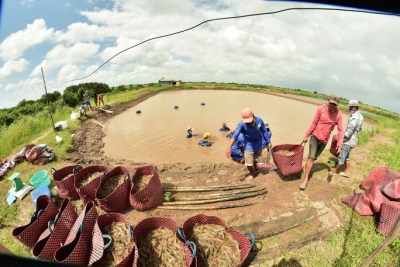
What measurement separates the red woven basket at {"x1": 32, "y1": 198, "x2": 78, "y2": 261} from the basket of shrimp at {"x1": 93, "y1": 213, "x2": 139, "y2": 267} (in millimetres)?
573

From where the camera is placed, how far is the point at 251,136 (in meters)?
5.11

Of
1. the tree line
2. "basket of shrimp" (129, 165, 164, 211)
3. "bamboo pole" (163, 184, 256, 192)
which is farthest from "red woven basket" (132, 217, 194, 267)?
the tree line

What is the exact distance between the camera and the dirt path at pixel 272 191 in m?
4.21

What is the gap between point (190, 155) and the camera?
884 centimetres

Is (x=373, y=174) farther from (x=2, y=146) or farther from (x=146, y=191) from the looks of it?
(x=2, y=146)

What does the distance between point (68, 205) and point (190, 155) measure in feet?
17.8

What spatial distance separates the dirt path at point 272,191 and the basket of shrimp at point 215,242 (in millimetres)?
452

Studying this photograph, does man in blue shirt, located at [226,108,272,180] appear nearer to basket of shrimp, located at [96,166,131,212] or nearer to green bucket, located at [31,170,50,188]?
basket of shrimp, located at [96,166,131,212]

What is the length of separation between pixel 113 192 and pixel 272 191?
3405mm

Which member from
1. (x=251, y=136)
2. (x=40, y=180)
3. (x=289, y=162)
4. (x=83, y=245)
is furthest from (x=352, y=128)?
(x=40, y=180)

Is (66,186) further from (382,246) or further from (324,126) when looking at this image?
(324,126)

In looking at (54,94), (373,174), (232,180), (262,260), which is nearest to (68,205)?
(262,260)

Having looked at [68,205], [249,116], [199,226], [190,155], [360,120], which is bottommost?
[190,155]

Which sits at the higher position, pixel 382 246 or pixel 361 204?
pixel 382 246
